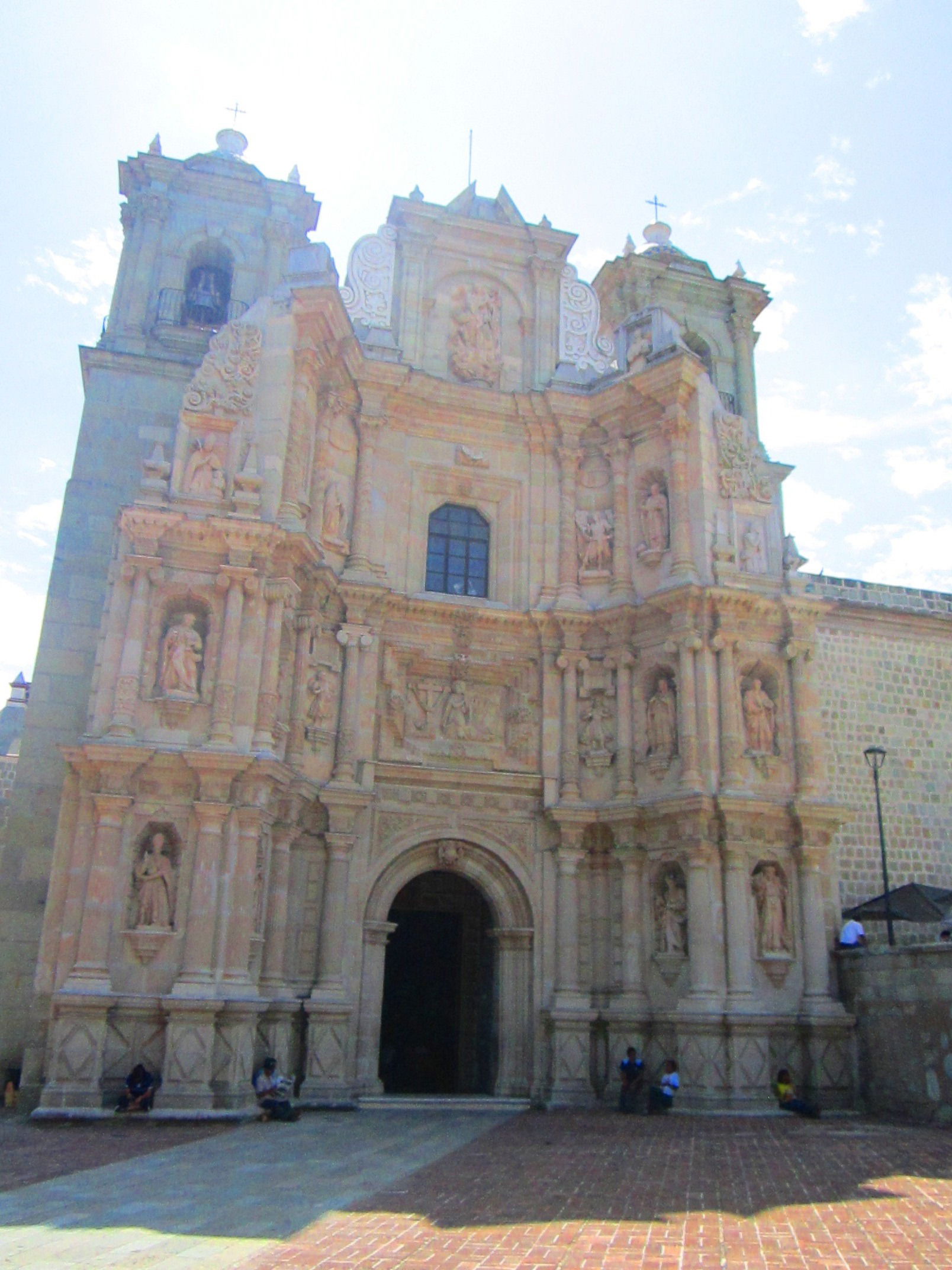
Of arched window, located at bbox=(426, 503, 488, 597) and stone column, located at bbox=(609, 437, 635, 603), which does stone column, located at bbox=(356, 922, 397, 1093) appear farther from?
stone column, located at bbox=(609, 437, 635, 603)

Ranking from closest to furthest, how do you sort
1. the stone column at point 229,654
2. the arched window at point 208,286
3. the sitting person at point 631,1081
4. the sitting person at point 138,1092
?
the sitting person at point 138,1092 → the stone column at point 229,654 → the sitting person at point 631,1081 → the arched window at point 208,286

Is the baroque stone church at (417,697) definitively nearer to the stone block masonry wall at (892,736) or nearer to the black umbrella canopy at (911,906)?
the stone block masonry wall at (892,736)

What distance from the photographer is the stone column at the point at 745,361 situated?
97.3 ft

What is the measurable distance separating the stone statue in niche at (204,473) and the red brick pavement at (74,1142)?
9.65 m

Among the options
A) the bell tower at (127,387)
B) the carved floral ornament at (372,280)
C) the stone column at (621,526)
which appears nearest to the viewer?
the bell tower at (127,387)

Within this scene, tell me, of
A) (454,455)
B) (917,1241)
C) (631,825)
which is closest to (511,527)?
(454,455)

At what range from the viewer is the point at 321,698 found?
19.3m

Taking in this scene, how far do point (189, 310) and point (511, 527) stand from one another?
8.96 meters

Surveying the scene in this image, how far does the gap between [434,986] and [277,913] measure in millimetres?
5768

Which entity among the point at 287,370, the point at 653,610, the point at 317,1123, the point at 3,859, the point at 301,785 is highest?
the point at 287,370

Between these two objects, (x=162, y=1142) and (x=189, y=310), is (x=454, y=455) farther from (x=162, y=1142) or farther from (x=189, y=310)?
(x=162, y=1142)

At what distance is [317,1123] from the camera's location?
1515 cm

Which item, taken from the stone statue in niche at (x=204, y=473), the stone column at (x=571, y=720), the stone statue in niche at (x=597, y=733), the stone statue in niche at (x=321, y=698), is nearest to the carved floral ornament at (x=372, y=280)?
the stone statue in niche at (x=204, y=473)

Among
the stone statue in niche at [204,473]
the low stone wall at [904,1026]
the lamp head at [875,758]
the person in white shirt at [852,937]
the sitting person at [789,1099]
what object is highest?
the stone statue in niche at [204,473]
